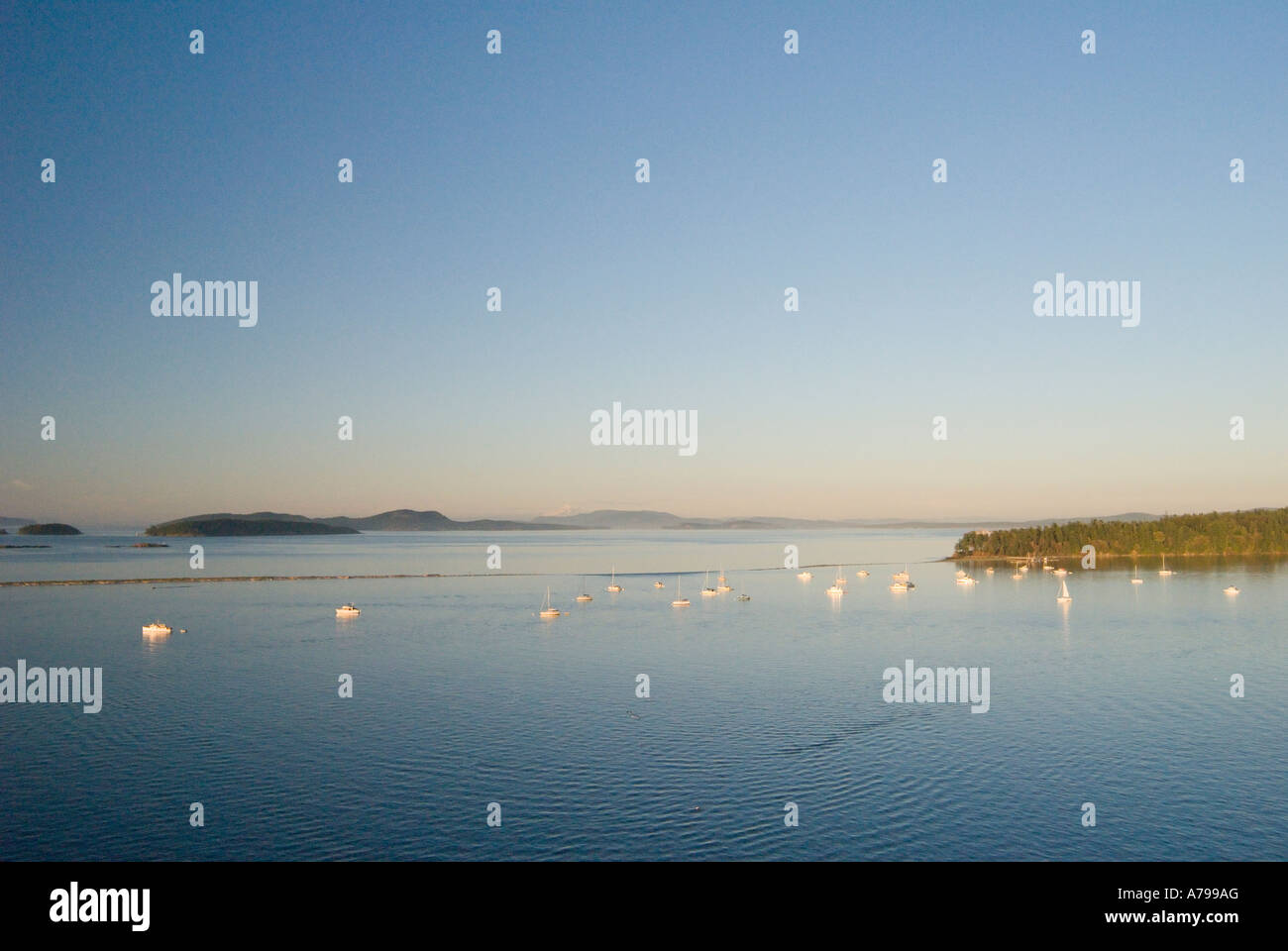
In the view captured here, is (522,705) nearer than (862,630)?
Yes

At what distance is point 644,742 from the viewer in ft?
154

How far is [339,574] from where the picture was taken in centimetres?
17912

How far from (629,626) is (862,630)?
2698 cm

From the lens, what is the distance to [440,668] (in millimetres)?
71250

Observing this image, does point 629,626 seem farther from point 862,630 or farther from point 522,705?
point 522,705

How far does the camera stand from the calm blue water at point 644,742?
108ft

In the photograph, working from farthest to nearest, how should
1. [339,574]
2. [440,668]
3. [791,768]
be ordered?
1. [339,574]
2. [440,668]
3. [791,768]

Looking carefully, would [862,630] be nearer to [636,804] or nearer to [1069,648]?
[1069,648]

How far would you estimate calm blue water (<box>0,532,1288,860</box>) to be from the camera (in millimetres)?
32812
